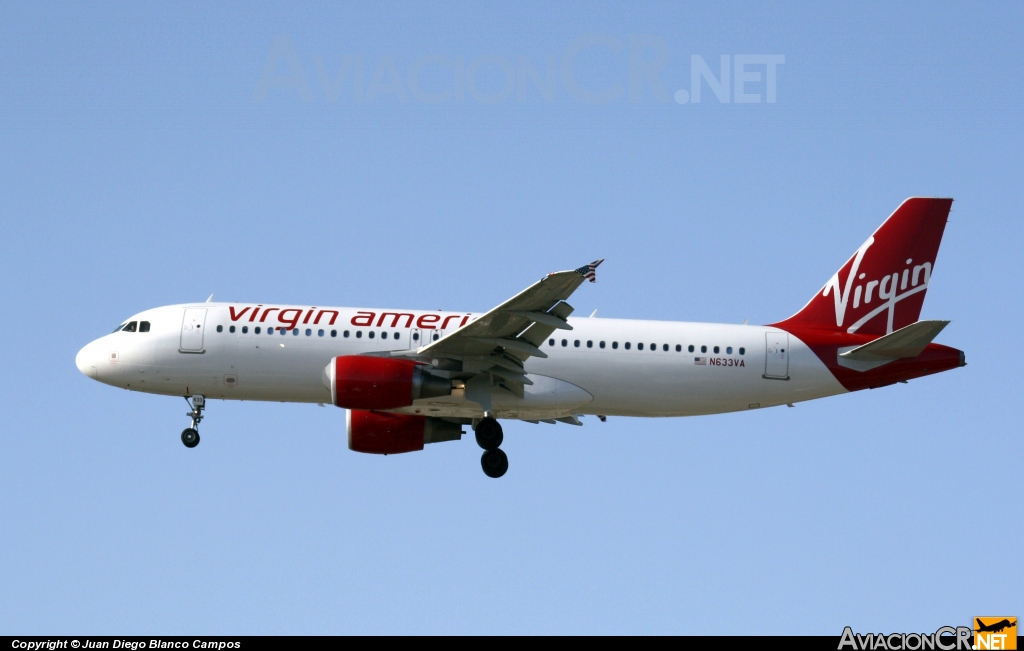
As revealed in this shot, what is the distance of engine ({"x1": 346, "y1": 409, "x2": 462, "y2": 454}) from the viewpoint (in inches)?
1699

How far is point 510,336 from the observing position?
39.3 metres

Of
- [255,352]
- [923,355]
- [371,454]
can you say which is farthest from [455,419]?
[923,355]

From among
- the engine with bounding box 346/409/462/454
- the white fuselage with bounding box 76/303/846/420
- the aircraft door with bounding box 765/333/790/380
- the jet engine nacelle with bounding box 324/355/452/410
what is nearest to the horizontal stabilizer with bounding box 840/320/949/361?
the white fuselage with bounding box 76/303/846/420

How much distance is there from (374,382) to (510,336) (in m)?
3.92

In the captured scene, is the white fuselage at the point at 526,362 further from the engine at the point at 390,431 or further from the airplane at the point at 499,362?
the engine at the point at 390,431

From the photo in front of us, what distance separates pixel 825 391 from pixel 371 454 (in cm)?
1373

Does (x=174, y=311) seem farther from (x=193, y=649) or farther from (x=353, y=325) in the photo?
(x=193, y=649)

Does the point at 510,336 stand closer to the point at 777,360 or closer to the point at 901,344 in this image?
the point at 777,360

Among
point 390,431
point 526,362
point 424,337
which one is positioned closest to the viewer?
point 526,362

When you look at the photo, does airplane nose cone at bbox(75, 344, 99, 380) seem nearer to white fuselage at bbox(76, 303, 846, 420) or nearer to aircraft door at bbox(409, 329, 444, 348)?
white fuselage at bbox(76, 303, 846, 420)

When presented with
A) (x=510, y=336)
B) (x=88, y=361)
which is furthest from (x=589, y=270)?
(x=88, y=361)

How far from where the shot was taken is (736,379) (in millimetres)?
41781

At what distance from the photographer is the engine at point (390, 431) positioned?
43.2m

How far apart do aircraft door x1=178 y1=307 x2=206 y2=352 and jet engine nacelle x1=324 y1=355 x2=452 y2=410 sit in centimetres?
442
